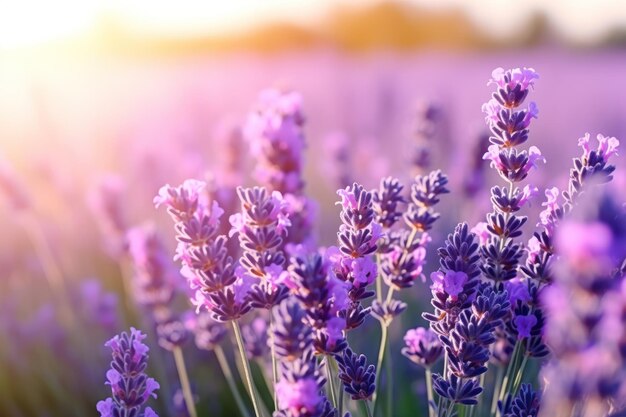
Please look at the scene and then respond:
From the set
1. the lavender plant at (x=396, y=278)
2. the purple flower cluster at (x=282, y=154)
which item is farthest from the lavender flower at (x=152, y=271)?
the lavender plant at (x=396, y=278)

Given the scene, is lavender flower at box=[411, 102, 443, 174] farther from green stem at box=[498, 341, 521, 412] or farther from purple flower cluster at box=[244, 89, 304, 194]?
green stem at box=[498, 341, 521, 412]

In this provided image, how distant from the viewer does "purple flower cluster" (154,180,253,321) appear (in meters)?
1.30

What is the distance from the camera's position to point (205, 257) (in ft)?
4.26

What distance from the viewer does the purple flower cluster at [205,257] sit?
130cm

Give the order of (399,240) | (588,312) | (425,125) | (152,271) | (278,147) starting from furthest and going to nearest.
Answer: (425,125)
(152,271)
(278,147)
(399,240)
(588,312)

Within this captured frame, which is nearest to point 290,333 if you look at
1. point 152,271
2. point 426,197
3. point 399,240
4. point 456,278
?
point 456,278

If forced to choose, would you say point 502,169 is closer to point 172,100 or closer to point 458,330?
point 458,330

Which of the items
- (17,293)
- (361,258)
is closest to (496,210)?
(361,258)

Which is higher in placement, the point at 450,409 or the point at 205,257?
the point at 205,257

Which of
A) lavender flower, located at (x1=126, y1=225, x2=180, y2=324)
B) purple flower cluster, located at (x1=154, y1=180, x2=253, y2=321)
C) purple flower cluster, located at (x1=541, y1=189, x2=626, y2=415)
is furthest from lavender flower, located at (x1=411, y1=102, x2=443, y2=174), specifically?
purple flower cluster, located at (x1=541, y1=189, x2=626, y2=415)

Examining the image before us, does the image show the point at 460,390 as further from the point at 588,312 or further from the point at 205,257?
the point at 588,312

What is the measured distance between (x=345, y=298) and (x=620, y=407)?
0.49 m

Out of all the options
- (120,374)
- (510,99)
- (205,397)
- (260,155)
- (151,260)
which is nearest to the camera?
(120,374)

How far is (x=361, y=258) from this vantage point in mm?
1398
